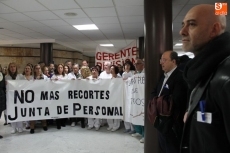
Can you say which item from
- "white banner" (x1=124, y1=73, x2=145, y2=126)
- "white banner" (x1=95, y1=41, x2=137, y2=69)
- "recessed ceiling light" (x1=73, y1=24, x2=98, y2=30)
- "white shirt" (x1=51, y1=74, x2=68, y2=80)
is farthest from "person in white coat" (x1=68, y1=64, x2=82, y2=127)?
"white banner" (x1=95, y1=41, x2=137, y2=69)

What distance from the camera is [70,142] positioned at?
12.6 ft

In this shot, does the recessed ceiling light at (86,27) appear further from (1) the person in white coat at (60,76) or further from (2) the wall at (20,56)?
(2) the wall at (20,56)

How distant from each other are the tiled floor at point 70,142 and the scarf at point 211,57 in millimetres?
2859

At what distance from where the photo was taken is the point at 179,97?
2.04 m

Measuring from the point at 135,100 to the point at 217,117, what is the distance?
3.30 metres

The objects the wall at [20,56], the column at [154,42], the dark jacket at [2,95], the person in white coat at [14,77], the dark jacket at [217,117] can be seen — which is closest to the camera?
the dark jacket at [217,117]

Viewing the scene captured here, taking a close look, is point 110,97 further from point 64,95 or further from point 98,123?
point 64,95

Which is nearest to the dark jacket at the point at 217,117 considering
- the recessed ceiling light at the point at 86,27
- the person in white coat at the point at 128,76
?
the person in white coat at the point at 128,76

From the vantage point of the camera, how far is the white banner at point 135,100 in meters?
3.92

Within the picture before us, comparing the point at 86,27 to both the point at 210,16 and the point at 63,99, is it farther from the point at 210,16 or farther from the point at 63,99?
the point at 210,16

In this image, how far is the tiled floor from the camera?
349 cm

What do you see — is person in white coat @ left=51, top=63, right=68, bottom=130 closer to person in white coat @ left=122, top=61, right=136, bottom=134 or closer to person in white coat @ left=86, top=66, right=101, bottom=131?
person in white coat @ left=86, top=66, right=101, bottom=131

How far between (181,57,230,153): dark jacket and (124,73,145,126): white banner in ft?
10.0

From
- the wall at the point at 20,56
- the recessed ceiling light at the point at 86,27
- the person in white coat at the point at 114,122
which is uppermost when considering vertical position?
the recessed ceiling light at the point at 86,27
